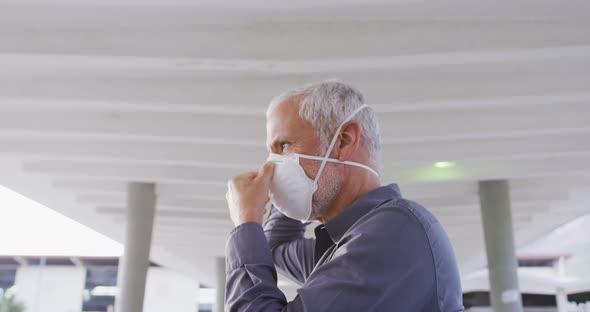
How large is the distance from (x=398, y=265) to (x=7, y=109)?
995 cm

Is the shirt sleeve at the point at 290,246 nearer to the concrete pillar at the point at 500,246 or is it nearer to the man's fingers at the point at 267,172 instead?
the man's fingers at the point at 267,172

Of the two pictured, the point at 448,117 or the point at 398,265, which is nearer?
the point at 398,265

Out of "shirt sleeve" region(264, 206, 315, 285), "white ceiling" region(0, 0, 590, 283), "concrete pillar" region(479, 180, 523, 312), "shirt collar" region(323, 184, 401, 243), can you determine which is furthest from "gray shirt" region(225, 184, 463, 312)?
"concrete pillar" region(479, 180, 523, 312)

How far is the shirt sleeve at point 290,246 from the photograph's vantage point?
2.27m

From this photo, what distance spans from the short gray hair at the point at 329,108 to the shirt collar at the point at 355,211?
0.15 meters

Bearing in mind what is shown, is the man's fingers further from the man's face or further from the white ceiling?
the white ceiling

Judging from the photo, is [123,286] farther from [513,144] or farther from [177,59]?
[513,144]

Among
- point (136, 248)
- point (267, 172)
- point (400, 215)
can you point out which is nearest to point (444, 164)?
point (136, 248)

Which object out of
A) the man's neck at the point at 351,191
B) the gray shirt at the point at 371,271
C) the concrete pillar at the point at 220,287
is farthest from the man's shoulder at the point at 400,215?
the concrete pillar at the point at 220,287

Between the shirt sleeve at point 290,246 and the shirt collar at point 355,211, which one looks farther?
the shirt sleeve at point 290,246

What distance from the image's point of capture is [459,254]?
2556cm

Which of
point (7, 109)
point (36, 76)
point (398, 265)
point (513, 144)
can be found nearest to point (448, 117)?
point (513, 144)

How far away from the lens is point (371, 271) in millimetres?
1401

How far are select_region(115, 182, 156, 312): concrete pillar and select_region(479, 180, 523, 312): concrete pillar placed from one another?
8.47 metres
